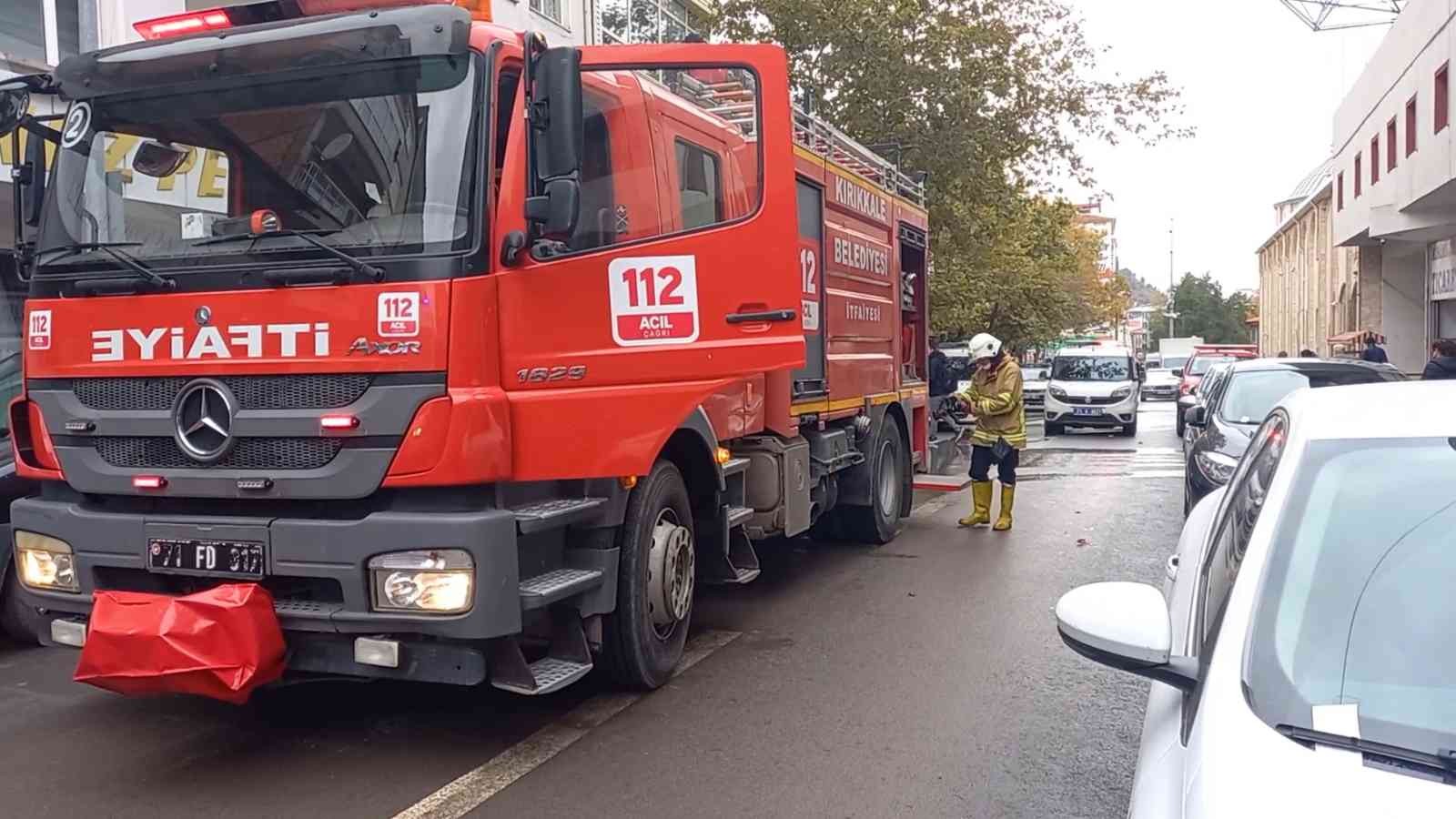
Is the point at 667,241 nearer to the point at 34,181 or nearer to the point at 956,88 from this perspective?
the point at 34,181

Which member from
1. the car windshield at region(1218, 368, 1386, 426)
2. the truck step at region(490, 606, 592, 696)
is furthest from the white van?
the truck step at region(490, 606, 592, 696)

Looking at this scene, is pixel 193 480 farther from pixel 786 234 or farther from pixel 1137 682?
pixel 1137 682

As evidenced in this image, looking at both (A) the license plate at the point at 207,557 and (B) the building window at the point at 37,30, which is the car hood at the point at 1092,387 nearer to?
(B) the building window at the point at 37,30

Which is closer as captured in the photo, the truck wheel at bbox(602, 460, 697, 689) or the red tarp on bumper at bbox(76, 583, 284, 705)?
the red tarp on bumper at bbox(76, 583, 284, 705)

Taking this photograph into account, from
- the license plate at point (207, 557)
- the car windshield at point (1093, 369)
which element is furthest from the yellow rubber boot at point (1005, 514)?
the car windshield at point (1093, 369)

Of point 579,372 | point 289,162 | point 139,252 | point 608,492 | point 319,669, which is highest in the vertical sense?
point 289,162

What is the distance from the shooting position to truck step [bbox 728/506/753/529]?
21.1 ft

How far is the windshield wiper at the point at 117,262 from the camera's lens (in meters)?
4.55

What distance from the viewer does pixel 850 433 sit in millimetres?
9016

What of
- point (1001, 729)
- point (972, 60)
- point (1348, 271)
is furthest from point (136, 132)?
point (1348, 271)

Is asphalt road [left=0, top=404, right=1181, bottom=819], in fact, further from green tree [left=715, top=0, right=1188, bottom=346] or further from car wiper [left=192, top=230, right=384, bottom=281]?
green tree [left=715, top=0, right=1188, bottom=346]

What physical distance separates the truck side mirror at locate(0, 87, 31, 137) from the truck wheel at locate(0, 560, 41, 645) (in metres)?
2.64

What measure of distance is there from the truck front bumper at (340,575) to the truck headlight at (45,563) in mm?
60

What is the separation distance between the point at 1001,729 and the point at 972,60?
13.3 meters
